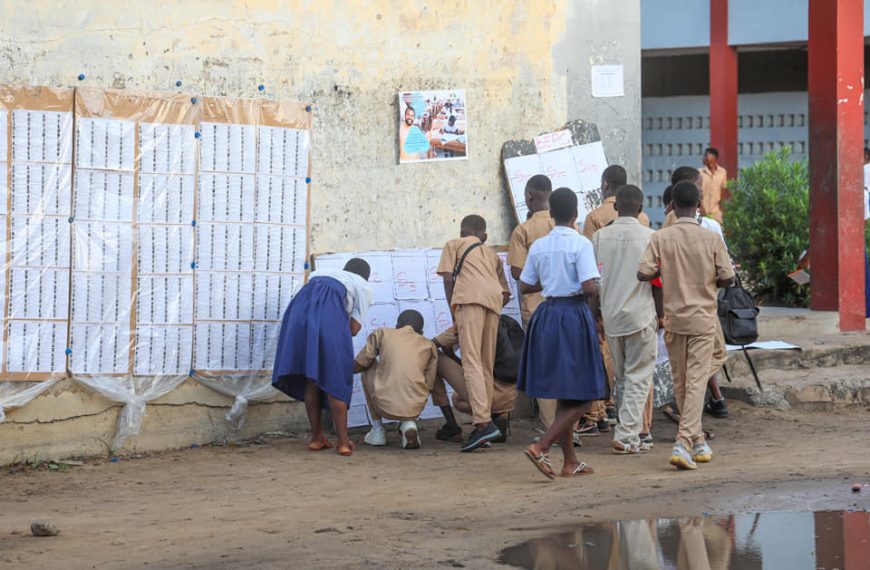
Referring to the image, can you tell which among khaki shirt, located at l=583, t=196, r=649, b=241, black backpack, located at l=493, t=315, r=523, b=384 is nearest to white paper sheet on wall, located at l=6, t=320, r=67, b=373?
black backpack, located at l=493, t=315, r=523, b=384

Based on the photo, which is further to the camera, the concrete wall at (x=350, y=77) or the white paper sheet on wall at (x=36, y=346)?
the concrete wall at (x=350, y=77)

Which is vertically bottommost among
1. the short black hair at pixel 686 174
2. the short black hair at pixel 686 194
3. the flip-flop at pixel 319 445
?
the flip-flop at pixel 319 445

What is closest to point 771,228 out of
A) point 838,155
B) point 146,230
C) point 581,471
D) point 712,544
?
point 838,155

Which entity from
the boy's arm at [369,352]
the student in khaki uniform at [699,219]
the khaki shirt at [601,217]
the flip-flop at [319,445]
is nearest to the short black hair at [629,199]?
the student in khaki uniform at [699,219]

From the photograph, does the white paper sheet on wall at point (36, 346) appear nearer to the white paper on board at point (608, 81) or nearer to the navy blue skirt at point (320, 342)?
the navy blue skirt at point (320, 342)

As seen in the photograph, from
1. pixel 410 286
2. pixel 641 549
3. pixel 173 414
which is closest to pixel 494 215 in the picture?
pixel 410 286

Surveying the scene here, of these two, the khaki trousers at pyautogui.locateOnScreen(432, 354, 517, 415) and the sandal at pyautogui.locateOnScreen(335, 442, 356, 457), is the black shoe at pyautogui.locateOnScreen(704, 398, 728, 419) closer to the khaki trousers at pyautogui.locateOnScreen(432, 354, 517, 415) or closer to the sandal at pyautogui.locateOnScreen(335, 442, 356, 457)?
the khaki trousers at pyautogui.locateOnScreen(432, 354, 517, 415)

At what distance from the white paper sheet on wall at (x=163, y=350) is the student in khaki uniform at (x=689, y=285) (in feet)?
9.82

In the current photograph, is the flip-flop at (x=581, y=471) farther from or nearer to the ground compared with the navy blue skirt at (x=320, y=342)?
nearer to the ground

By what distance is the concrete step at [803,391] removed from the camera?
32.2ft

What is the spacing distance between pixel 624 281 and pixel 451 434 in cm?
172

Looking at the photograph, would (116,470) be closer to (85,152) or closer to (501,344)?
(85,152)

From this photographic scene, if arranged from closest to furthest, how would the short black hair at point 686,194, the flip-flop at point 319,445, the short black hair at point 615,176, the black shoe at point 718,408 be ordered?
1. the short black hair at point 686,194
2. the flip-flop at point 319,445
3. the short black hair at point 615,176
4. the black shoe at point 718,408

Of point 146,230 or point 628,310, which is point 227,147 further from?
point 628,310
